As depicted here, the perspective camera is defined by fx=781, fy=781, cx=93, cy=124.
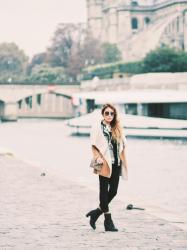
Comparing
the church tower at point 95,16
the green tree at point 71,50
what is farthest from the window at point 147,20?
the green tree at point 71,50

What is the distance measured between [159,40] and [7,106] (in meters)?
62.1

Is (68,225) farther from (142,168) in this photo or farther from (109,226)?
(142,168)

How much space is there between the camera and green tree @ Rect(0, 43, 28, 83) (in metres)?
150

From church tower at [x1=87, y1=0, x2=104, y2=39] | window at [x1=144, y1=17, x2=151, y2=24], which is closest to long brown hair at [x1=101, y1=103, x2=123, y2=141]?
window at [x1=144, y1=17, x2=151, y2=24]

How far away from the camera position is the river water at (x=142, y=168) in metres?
16.0

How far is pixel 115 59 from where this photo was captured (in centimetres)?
14350

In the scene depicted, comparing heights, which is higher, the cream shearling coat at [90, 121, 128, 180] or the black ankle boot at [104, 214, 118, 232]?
the cream shearling coat at [90, 121, 128, 180]

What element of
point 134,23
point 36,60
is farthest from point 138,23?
point 36,60

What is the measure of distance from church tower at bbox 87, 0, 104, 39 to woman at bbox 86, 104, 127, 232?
178 meters

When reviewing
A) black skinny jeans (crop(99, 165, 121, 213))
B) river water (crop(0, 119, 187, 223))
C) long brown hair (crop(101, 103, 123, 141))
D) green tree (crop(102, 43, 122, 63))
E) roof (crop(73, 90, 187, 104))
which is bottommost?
river water (crop(0, 119, 187, 223))

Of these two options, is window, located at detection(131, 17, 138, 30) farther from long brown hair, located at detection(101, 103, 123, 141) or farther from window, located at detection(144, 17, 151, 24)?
long brown hair, located at detection(101, 103, 123, 141)

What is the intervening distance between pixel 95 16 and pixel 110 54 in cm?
4798

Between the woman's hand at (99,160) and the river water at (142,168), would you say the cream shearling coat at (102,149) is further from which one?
the river water at (142,168)

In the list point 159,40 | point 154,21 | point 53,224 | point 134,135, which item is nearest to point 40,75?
point 159,40
